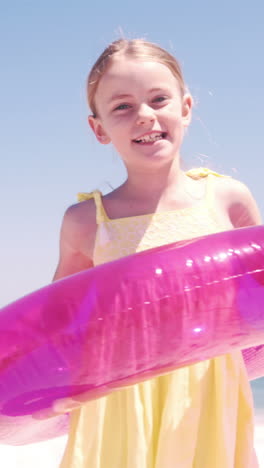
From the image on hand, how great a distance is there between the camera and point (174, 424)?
6.22 ft

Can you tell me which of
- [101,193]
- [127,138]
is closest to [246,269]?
[127,138]

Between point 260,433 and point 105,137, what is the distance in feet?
10.1

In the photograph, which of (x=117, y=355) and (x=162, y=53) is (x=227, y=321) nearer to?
(x=117, y=355)

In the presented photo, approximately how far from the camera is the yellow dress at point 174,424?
1888 millimetres

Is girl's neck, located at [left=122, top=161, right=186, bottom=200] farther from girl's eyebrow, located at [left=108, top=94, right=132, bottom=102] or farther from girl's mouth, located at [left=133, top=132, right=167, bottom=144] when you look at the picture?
girl's eyebrow, located at [left=108, top=94, right=132, bottom=102]

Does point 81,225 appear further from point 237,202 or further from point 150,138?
point 237,202

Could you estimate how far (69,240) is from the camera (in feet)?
7.84

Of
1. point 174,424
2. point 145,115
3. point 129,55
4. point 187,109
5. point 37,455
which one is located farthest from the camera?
point 37,455

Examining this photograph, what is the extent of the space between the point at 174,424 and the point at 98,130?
977 mm

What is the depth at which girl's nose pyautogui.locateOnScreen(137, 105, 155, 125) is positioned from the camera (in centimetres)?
213

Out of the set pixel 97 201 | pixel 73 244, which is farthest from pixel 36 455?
pixel 97 201

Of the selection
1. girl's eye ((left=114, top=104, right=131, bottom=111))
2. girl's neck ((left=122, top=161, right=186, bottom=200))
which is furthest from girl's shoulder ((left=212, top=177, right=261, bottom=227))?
girl's eye ((left=114, top=104, right=131, bottom=111))

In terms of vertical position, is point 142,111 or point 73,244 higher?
point 142,111

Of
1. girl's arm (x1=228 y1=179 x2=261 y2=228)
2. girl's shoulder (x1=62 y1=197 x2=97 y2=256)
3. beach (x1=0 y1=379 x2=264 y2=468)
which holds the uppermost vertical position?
girl's shoulder (x1=62 y1=197 x2=97 y2=256)
